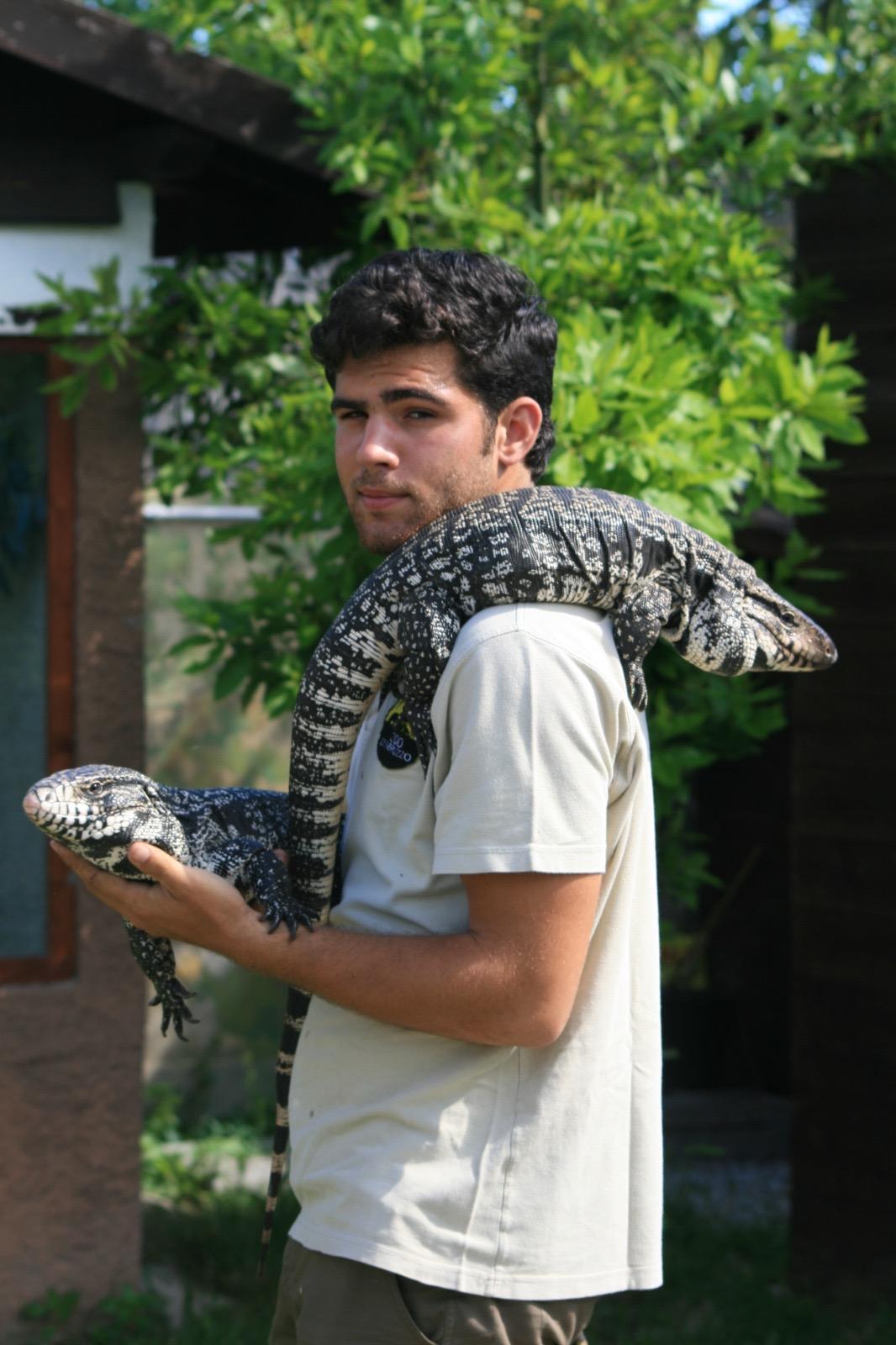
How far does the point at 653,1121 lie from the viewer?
6.99ft

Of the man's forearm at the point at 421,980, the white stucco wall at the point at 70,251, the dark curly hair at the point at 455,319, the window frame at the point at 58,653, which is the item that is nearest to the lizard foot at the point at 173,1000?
the man's forearm at the point at 421,980

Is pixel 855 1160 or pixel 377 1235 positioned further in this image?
pixel 855 1160

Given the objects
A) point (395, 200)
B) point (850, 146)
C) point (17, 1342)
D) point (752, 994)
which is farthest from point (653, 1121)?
point (752, 994)

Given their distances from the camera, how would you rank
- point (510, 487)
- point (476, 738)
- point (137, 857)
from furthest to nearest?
point (510, 487) < point (137, 857) < point (476, 738)

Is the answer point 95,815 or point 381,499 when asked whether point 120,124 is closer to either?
point 381,499

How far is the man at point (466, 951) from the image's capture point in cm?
190

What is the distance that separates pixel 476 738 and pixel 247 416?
292 centimetres

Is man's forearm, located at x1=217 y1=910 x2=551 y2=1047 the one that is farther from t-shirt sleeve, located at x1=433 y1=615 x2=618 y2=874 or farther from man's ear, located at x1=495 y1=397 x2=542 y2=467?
man's ear, located at x1=495 y1=397 x2=542 y2=467

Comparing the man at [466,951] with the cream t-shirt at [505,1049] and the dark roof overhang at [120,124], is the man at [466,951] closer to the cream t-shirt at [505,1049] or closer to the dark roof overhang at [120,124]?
the cream t-shirt at [505,1049]

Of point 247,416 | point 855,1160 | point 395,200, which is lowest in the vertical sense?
point 855,1160

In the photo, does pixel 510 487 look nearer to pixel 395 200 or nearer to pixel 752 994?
pixel 395 200

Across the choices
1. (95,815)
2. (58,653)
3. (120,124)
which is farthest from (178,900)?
(120,124)

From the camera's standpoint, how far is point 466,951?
192cm

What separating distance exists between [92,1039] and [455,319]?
3.10m
